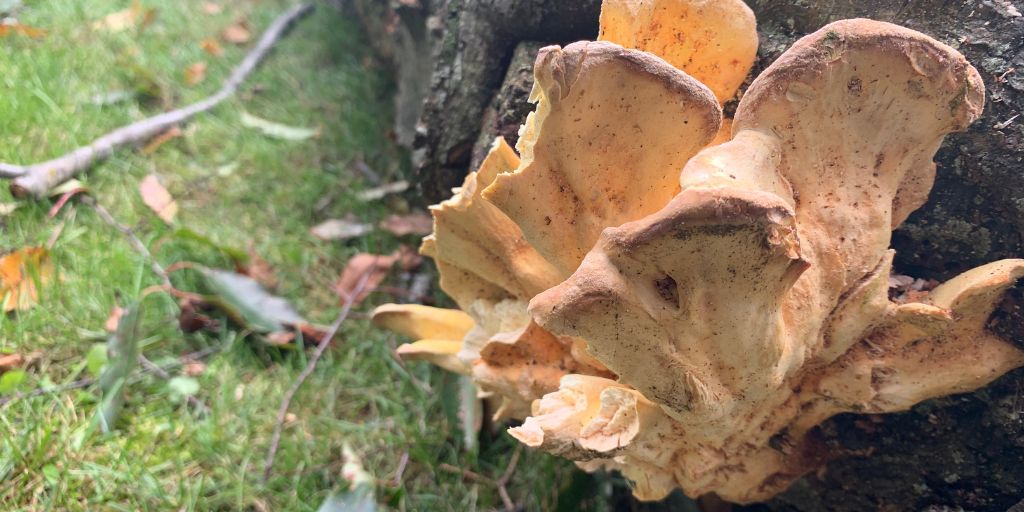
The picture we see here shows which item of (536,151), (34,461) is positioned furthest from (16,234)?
(536,151)

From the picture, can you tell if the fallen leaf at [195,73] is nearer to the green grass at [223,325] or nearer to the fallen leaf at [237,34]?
the green grass at [223,325]

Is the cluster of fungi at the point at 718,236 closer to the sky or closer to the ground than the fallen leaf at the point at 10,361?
closer to the sky

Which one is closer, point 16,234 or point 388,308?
point 388,308

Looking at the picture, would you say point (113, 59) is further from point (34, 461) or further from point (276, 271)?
point (34, 461)

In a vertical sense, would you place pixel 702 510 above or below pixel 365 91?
below

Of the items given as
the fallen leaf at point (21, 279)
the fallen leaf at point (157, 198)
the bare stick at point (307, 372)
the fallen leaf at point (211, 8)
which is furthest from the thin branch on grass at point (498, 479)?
the fallen leaf at point (211, 8)
